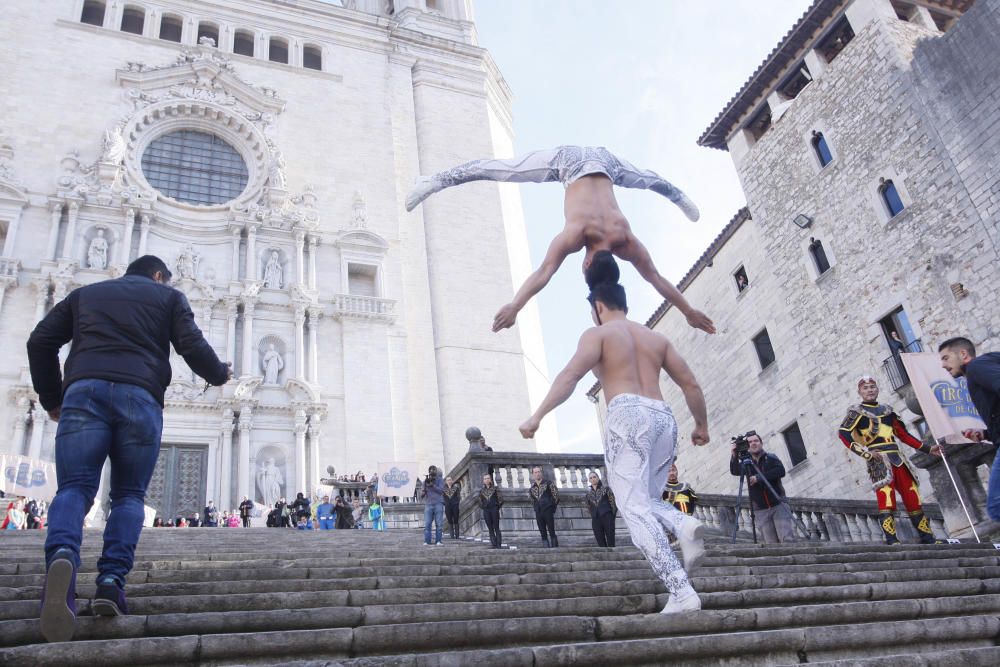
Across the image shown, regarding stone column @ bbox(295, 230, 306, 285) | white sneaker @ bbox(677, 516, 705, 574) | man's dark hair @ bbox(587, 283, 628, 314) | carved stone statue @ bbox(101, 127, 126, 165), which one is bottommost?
white sneaker @ bbox(677, 516, 705, 574)

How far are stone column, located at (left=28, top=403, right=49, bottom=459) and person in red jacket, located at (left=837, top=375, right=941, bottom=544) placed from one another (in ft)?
68.6

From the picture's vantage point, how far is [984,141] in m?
19.9

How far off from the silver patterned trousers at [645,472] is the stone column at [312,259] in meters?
24.8

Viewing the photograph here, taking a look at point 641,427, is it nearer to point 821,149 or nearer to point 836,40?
Result: point 821,149

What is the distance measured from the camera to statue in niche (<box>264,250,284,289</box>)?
2859 centimetres

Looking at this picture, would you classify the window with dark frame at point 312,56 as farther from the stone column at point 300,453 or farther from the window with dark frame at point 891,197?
the window with dark frame at point 891,197

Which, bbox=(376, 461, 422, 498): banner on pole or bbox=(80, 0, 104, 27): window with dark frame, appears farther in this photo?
bbox=(80, 0, 104, 27): window with dark frame

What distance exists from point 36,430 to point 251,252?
8.89m

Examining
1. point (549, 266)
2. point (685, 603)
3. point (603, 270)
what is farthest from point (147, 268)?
point (685, 603)

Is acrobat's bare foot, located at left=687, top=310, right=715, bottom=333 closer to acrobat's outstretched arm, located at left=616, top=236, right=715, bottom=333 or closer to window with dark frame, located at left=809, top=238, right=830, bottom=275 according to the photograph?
acrobat's outstretched arm, located at left=616, top=236, right=715, bottom=333

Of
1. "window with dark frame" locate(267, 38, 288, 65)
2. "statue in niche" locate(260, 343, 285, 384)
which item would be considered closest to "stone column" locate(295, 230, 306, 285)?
"statue in niche" locate(260, 343, 285, 384)

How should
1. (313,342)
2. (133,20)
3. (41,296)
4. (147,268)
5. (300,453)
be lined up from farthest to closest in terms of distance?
(133,20) → (313,342) → (300,453) → (41,296) → (147,268)

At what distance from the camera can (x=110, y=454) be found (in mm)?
4867

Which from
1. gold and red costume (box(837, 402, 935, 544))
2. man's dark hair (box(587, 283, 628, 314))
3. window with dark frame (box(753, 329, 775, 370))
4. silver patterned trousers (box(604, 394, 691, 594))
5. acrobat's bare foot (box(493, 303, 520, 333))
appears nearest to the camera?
silver patterned trousers (box(604, 394, 691, 594))
